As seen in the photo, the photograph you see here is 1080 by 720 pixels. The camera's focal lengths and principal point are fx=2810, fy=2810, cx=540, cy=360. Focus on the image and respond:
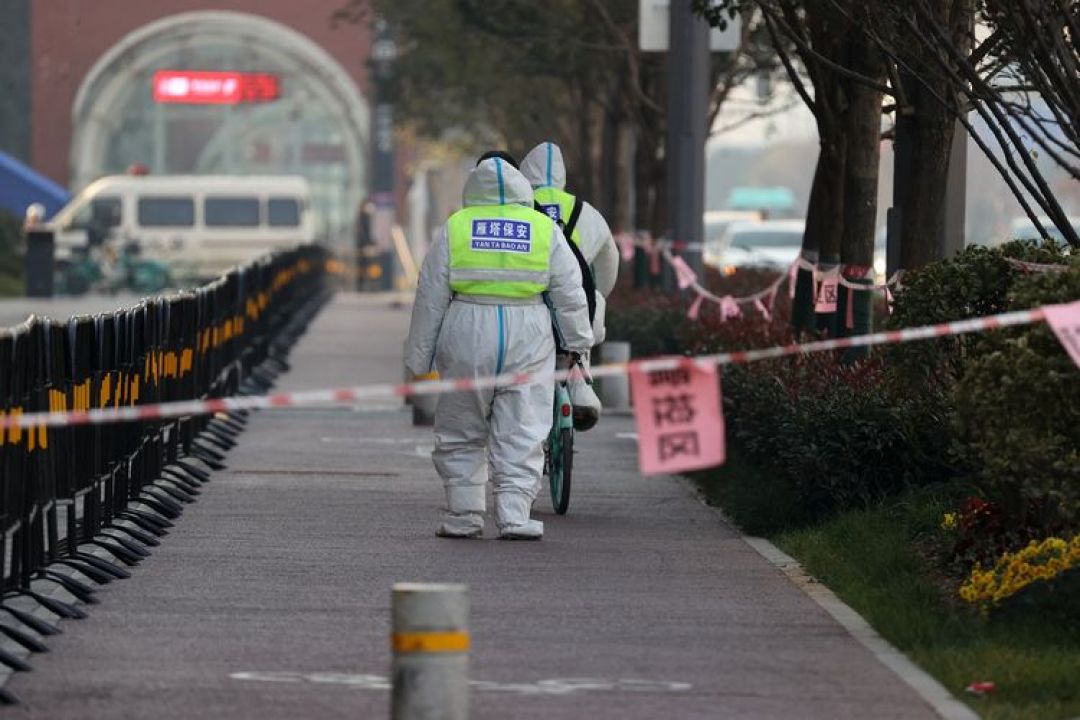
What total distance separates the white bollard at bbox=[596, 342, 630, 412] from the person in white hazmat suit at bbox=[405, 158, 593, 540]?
8.93m

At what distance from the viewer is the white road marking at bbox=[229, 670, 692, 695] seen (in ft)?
29.3

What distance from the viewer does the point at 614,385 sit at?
2216 cm

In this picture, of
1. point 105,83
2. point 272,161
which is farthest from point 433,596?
point 272,161

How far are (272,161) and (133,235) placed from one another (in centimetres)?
2909

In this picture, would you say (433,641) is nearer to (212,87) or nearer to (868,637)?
(868,637)

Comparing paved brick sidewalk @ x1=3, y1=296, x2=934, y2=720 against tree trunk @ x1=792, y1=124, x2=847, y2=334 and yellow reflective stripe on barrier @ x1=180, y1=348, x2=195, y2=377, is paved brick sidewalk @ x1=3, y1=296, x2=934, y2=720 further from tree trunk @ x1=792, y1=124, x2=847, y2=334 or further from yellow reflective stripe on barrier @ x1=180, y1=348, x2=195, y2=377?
tree trunk @ x1=792, y1=124, x2=847, y2=334

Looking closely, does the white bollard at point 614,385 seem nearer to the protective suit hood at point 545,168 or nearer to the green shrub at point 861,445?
the protective suit hood at point 545,168

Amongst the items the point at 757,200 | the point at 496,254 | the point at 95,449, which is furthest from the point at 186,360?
the point at 757,200

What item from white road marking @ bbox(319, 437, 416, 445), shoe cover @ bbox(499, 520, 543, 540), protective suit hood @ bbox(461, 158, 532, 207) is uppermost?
protective suit hood @ bbox(461, 158, 532, 207)

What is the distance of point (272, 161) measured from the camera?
8531cm

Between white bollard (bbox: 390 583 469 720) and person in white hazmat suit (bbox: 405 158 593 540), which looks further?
person in white hazmat suit (bbox: 405 158 593 540)

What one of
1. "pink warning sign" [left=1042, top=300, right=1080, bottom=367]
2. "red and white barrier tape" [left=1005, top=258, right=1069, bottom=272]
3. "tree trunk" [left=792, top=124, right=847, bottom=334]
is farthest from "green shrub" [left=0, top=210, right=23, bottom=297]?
"pink warning sign" [left=1042, top=300, right=1080, bottom=367]

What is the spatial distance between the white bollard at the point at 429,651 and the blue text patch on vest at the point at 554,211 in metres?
7.28

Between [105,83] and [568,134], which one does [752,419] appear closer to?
[568,134]
